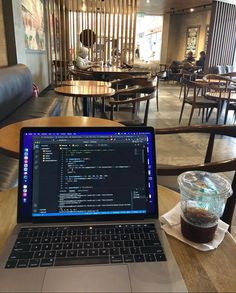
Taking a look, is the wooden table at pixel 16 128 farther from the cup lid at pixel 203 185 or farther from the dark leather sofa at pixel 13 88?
the dark leather sofa at pixel 13 88

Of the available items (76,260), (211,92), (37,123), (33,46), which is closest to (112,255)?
(76,260)

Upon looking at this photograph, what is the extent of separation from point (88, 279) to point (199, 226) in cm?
31

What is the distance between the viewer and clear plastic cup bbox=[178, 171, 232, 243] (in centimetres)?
69

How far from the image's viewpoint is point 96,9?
903cm

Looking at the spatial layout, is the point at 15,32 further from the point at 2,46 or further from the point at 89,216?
the point at 89,216

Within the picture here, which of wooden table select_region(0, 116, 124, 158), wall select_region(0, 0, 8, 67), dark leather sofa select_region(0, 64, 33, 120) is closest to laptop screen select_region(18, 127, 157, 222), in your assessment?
wooden table select_region(0, 116, 124, 158)

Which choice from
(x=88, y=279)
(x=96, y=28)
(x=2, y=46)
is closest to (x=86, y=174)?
(x=88, y=279)

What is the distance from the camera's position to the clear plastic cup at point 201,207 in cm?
69

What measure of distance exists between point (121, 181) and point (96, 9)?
9.54 m

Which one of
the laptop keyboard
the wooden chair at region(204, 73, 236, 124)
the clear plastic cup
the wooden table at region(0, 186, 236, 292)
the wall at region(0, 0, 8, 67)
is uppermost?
the wall at region(0, 0, 8, 67)

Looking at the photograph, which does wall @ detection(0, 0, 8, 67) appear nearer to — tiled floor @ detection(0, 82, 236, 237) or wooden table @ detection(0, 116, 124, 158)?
tiled floor @ detection(0, 82, 236, 237)

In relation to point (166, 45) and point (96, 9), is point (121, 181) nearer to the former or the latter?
point (96, 9)

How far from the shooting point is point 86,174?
75 centimetres

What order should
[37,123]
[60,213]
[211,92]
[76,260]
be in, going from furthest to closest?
[211,92] → [37,123] → [60,213] → [76,260]
